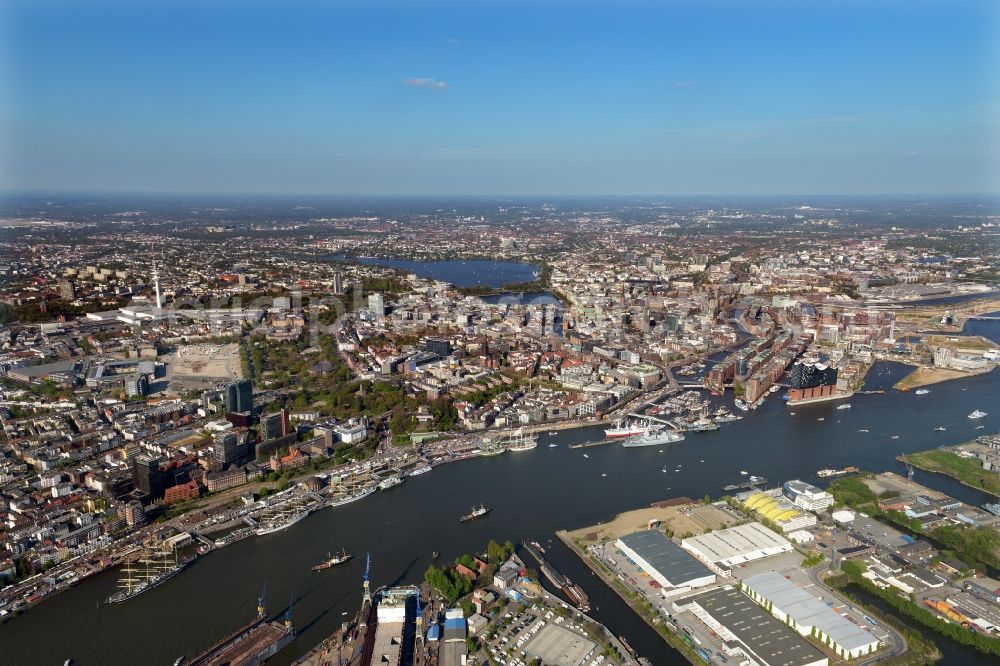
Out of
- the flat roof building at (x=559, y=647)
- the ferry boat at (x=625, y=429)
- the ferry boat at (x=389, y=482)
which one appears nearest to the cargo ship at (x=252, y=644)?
the flat roof building at (x=559, y=647)

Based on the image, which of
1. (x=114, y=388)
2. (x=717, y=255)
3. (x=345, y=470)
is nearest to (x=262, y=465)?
(x=345, y=470)

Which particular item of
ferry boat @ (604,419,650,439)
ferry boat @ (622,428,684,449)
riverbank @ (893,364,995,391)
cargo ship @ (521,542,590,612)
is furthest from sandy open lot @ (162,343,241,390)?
riverbank @ (893,364,995,391)

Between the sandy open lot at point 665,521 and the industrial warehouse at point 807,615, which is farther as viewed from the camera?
the sandy open lot at point 665,521

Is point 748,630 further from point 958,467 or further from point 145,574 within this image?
point 145,574

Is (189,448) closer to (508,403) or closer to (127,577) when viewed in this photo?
(127,577)

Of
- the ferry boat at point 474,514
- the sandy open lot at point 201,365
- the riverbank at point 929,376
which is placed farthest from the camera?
the riverbank at point 929,376

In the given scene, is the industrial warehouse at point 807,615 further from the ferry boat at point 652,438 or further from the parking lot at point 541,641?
the ferry boat at point 652,438
